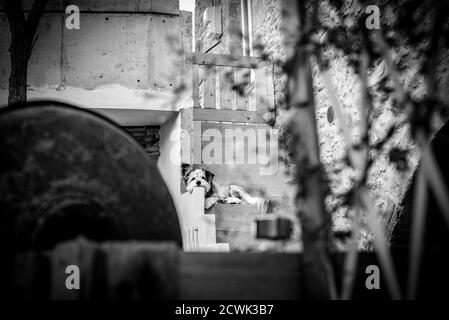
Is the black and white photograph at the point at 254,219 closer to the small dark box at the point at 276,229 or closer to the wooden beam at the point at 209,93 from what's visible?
the small dark box at the point at 276,229

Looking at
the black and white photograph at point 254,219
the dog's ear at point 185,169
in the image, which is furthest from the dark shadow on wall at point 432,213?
the dog's ear at point 185,169

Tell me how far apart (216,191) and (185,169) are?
70cm

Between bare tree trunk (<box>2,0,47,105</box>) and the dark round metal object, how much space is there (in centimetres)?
539

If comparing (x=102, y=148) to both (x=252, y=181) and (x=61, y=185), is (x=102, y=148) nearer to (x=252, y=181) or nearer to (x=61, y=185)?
(x=61, y=185)

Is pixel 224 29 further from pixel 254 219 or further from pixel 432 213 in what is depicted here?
pixel 254 219

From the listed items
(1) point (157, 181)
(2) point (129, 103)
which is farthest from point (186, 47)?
(1) point (157, 181)

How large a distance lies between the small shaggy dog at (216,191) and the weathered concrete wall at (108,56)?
173 cm

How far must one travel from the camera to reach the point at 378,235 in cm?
118

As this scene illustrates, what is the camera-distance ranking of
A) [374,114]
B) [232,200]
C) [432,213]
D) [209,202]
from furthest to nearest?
[232,200] → [209,202] → [374,114] → [432,213]

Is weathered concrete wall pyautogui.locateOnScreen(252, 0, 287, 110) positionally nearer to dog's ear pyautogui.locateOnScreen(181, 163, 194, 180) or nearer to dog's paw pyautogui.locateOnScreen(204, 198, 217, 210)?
dog's ear pyautogui.locateOnScreen(181, 163, 194, 180)

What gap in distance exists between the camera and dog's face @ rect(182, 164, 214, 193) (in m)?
5.96

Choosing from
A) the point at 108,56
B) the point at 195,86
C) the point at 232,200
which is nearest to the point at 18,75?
the point at 108,56

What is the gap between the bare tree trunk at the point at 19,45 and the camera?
621 cm

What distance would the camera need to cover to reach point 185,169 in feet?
21.4
